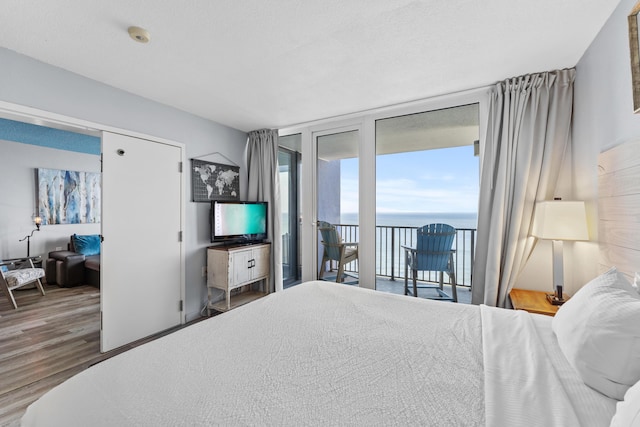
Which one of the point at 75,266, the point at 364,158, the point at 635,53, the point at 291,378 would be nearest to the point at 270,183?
the point at 364,158

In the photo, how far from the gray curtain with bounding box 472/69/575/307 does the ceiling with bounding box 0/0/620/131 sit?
7.3 inches

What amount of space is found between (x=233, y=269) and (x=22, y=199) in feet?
14.5

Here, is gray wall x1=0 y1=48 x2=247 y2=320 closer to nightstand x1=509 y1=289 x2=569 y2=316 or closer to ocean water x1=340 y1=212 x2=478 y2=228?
ocean water x1=340 y1=212 x2=478 y2=228

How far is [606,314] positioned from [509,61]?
1.98 m

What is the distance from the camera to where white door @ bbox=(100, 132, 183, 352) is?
2.47m

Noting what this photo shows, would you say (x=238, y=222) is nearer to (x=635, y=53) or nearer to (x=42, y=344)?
(x=42, y=344)

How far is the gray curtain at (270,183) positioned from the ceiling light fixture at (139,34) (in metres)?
2.03

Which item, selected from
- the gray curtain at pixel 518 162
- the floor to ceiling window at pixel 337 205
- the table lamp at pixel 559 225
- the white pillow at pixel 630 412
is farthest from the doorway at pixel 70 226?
the table lamp at pixel 559 225

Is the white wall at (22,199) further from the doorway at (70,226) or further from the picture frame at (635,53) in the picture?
the picture frame at (635,53)

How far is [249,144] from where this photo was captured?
3.97 m

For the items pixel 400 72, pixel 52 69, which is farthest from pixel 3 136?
pixel 400 72

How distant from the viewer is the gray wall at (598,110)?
4.87 feet

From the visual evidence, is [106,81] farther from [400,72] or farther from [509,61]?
[509,61]

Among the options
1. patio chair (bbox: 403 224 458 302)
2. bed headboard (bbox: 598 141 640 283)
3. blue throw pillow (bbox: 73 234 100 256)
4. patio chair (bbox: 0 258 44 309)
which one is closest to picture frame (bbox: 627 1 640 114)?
bed headboard (bbox: 598 141 640 283)
